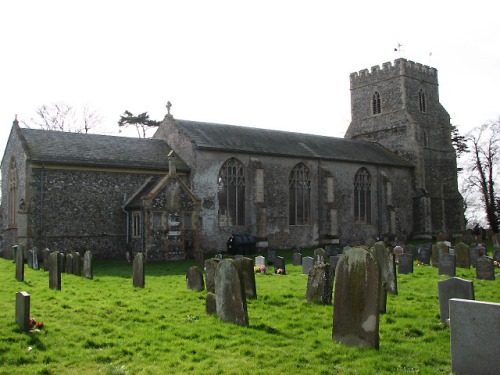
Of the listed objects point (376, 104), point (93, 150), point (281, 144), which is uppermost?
point (376, 104)

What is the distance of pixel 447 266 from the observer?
1450 cm

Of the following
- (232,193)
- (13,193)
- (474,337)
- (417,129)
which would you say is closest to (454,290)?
(474,337)

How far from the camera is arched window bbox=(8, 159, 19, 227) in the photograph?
78.3 feet

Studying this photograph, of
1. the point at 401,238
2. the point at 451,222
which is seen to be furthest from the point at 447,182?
the point at 401,238

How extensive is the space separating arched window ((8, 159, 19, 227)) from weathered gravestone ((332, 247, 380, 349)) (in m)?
20.3

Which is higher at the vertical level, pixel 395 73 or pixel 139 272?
pixel 395 73

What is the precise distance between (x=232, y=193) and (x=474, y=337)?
808 inches

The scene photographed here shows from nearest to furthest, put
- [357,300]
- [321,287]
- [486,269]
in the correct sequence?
1. [357,300]
2. [321,287]
3. [486,269]

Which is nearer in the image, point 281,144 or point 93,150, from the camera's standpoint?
point 93,150

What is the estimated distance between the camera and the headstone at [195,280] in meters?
12.1

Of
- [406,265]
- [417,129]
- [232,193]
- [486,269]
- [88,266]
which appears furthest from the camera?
[417,129]

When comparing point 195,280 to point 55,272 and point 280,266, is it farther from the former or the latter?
point 280,266

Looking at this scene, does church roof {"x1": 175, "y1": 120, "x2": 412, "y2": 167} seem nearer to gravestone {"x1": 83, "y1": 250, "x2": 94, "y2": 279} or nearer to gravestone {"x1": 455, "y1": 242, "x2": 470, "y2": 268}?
gravestone {"x1": 83, "y1": 250, "x2": 94, "y2": 279}

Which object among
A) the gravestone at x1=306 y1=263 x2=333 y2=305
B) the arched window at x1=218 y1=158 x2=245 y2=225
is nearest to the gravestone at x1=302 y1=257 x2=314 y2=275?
the gravestone at x1=306 y1=263 x2=333 y2=305
